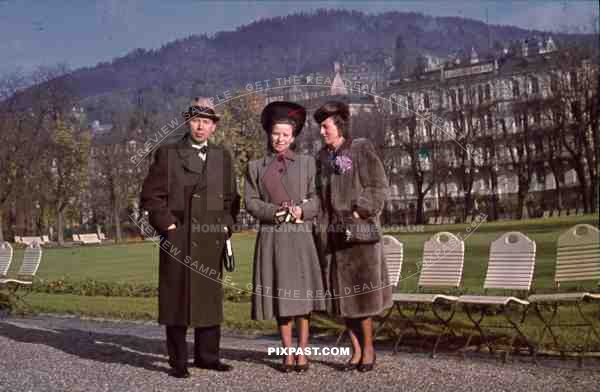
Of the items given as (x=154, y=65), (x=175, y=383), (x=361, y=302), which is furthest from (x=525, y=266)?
(x=154, y=65)

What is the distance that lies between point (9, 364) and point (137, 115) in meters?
6.48

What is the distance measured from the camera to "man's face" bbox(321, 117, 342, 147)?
25.1ft

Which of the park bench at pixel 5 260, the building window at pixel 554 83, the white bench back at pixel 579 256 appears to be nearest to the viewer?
the white bench back at pixel 579 256

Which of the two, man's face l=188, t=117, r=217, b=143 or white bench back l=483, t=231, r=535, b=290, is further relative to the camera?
white bench back l=483, t=231, r=535, b=290

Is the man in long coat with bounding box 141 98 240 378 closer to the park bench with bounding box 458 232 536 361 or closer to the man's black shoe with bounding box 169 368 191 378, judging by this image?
the man's black shoe with bounding box 169 368 191 378

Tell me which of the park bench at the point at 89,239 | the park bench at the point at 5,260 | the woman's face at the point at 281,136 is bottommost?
the park bench at the point at 89,239

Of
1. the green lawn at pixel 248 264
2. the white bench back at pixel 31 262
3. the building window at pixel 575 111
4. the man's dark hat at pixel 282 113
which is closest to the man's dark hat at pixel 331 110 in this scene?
the man's dark hat at pixel 282 113

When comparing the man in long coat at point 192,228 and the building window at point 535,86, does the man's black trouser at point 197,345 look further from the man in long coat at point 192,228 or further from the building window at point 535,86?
the building window at point 535,86

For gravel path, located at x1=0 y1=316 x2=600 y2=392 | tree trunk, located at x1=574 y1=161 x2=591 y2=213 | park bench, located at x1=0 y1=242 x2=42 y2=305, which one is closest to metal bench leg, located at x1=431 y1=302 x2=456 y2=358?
gravel path, located at x1=0 y1=316 x2=600 y2=392

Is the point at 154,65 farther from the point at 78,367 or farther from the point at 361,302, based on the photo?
the point at 361,302

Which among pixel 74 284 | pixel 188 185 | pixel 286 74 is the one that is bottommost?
pixel 74 284

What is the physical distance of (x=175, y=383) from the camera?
7.48 metres

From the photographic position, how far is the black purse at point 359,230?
743 centimetres

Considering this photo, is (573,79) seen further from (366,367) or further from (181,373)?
(181,373)
